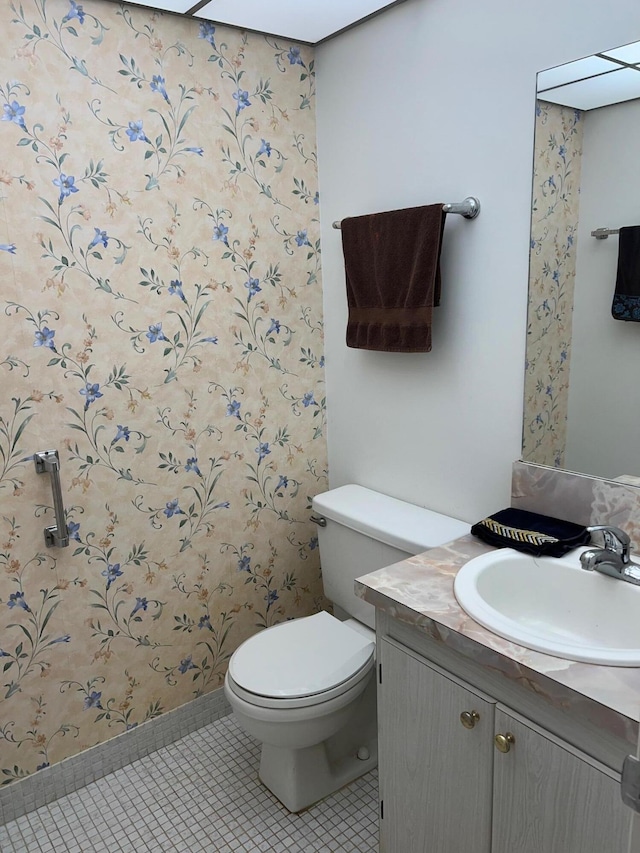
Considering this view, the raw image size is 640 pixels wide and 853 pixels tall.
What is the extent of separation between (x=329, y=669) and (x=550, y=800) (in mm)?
758

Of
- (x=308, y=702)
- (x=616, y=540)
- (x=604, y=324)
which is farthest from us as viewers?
(x=308, y=702)

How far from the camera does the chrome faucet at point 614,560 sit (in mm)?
1336

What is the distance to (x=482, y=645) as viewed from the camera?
1167 millimetres

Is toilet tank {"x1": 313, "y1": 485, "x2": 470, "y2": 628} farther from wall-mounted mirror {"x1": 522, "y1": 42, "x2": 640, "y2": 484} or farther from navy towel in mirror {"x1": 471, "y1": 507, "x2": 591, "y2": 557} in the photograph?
wall-mounted mirror {"x1": 522, "y1": 42, "x2": 640, "y2": 484}

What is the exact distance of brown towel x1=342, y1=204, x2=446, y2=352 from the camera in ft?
5.81

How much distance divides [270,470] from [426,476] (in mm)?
571

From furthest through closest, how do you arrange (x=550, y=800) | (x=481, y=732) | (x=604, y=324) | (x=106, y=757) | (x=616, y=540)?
(x=106, y=757) → (x=604, y=324) → (x=616, y=540) → (x=481, y=732) → (x=550, y=800)

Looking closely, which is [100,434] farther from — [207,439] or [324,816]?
[324,816]

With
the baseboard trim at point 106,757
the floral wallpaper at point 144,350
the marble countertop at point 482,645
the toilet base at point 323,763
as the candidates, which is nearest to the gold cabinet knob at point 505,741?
the marble countertop at point 482,645

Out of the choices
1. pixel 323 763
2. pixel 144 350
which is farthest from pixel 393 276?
pixel 323 763

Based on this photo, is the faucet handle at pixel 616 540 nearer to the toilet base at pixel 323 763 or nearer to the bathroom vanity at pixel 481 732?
the bathroom vanity at pixel 481 732

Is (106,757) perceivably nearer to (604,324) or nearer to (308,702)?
(308,702)

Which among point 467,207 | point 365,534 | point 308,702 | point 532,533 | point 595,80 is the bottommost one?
point 308,702

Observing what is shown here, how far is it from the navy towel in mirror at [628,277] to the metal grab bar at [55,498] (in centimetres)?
149
